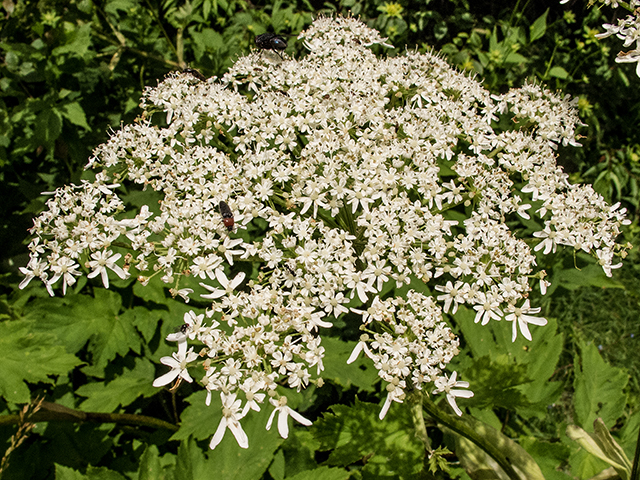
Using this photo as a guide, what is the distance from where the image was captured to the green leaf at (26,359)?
332 cm

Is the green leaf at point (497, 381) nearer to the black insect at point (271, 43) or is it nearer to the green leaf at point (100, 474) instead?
the green leaf at point (100, 474)

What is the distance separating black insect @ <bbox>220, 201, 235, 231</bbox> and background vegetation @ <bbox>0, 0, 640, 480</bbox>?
1099 mm

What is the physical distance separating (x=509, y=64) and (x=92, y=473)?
6025 mm

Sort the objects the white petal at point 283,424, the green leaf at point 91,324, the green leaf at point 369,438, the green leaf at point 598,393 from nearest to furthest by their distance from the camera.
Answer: the white petal at point 283,424
the green leaf at point 369,438
the green leaf at point 91,324
the green leaf at point 598,393

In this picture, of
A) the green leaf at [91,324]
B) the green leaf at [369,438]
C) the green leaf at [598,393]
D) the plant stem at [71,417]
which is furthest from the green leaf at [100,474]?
the green leaf at [598,393]

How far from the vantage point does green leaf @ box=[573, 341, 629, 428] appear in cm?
403

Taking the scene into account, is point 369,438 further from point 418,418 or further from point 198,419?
point 198,419

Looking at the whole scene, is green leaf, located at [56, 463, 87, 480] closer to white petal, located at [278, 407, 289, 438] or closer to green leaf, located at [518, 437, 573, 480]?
white petal, located at [278, 407, 289, 438]

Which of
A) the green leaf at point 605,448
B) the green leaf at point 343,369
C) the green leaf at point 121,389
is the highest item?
the green leaf at point 605,448

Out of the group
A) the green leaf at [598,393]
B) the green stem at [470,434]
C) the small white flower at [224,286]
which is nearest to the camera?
the small white flower at [224,286]

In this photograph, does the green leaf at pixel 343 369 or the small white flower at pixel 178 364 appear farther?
the green leaf at pixel 343 369

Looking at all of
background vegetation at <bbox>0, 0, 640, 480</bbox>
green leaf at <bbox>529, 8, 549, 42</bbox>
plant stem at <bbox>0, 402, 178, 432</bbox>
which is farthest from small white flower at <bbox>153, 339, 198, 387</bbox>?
green leaf at <bbox>529, 8, 549, 42</bbox>

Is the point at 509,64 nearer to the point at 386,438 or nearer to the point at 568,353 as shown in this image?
the point at 568,353

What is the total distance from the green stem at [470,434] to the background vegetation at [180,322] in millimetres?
150
